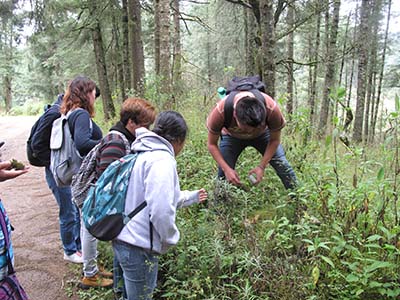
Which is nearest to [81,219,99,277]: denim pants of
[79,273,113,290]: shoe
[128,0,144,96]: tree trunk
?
[79,273,113,290]: shoe

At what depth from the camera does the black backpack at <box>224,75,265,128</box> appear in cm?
359

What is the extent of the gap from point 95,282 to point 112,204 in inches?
68.0

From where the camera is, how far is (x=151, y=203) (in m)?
2.18

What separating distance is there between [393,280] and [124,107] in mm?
2501

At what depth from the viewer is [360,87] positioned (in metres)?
14.2

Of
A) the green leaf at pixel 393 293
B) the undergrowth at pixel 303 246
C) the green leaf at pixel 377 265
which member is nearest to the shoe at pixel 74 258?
the undergrowth at pixel 303 246

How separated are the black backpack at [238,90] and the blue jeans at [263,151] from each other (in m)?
0.38

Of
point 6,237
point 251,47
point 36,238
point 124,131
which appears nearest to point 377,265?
point 124,131

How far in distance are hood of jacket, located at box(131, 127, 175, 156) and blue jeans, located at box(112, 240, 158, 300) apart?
2.17ft

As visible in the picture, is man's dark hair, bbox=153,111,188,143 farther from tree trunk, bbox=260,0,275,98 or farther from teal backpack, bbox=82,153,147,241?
tree trunk, bbox=260,0,275,98

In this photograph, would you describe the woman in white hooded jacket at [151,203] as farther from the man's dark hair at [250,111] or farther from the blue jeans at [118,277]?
the man's dark hair at [250,111]

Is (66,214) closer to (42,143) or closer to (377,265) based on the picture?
(42,143)

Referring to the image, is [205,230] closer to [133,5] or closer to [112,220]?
[112,220]

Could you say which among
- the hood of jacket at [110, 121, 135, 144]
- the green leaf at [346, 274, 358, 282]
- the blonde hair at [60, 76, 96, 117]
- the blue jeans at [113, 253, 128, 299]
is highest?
the blonde hair at [60, 76, 96, 117]
